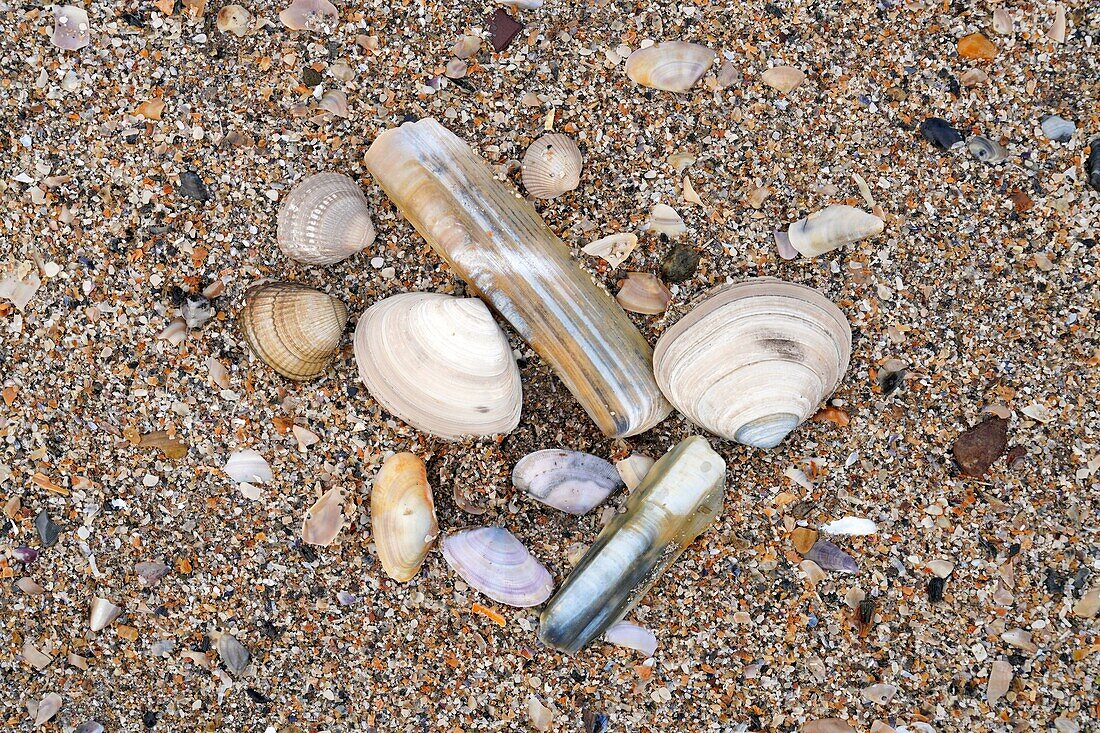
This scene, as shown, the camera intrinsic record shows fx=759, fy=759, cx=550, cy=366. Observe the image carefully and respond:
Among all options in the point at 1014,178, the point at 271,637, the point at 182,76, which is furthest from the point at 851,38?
the point at 271,637

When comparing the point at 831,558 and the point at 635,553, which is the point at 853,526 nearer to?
the point at 831,558

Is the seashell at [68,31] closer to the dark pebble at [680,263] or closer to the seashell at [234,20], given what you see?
the seashell at [234,20]

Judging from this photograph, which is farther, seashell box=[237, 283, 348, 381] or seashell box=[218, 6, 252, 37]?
seashell box=[218, 6, 252, 37]

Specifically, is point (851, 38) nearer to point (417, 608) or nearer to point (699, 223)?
point (699, 223)

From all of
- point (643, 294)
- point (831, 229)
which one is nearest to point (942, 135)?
point (831, 229)

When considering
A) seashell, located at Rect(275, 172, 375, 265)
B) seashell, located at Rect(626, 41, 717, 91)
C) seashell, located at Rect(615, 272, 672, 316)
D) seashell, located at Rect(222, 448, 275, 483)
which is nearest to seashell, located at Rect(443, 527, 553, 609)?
seashell, located at Rect(222, 448, 275, 483)

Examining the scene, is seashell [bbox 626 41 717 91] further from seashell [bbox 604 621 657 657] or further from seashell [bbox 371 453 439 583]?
seashell [bbox 604 621 657 657]
